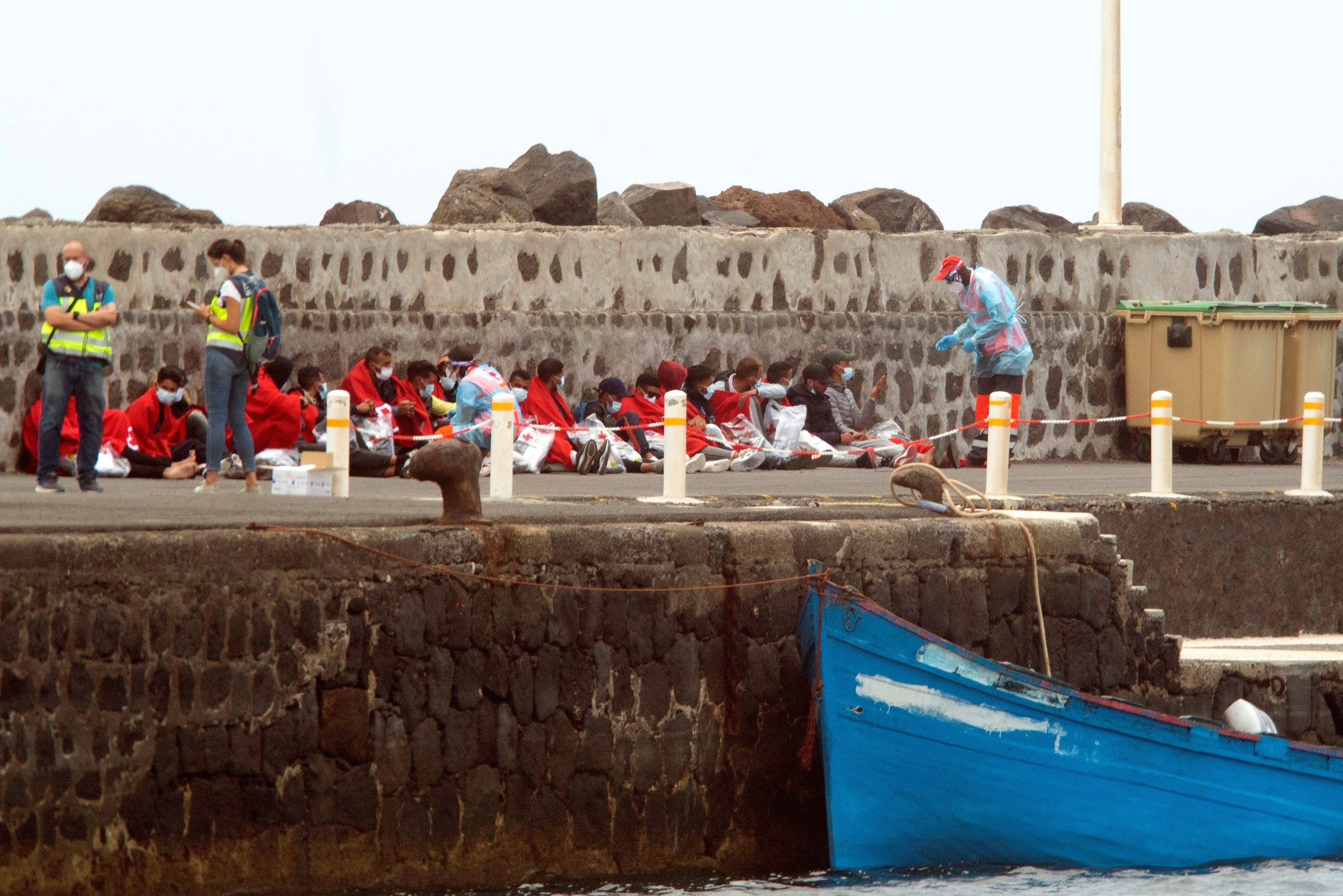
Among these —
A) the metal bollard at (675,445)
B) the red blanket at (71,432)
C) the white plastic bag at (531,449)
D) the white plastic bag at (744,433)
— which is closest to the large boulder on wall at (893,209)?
the white plastic bag at (744,433)

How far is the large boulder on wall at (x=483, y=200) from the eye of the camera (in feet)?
67.6

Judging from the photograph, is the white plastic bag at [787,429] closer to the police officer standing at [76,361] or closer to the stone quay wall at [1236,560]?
the stone quay wall at [1236,560]

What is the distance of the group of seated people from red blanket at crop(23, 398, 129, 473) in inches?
0.5

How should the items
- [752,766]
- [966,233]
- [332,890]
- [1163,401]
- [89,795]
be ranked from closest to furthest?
[89,795], [332,890], [752,766], [1163,401], [966,233]

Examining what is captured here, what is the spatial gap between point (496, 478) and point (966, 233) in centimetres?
879

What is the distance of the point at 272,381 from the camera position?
15.4 metres

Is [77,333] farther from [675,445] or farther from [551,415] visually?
[551,415]

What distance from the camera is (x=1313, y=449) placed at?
14469 millimetres

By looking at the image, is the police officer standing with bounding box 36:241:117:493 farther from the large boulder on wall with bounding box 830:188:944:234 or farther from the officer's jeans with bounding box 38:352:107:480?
the large boulder on wall with bounding box 830:188:944:234

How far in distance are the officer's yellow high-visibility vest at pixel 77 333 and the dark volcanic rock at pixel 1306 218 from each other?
19.3 meters

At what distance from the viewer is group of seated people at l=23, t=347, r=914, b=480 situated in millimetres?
14734

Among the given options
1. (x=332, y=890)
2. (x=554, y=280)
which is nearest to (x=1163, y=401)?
(x=554, y=280)

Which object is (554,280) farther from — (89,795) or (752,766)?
(89,795)

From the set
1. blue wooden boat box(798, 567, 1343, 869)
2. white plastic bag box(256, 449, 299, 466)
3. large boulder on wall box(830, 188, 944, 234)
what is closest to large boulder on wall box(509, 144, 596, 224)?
large boulder on wall box(830, 188, 944, 234)
